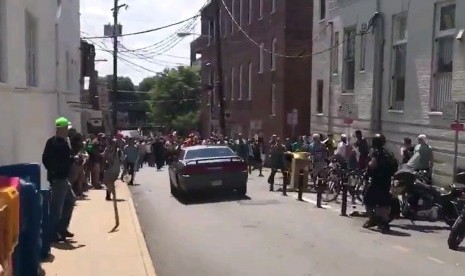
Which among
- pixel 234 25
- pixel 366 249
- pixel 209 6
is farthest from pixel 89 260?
pixel 209 6

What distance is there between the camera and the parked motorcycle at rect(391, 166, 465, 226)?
12.5 meters

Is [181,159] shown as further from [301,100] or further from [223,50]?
[223,50]

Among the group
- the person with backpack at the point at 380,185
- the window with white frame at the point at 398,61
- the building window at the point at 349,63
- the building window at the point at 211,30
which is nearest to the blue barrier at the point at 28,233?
the person with backpack at the point at 380,185

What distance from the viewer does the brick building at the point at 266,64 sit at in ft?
117

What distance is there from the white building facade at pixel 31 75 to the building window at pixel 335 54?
10338mm

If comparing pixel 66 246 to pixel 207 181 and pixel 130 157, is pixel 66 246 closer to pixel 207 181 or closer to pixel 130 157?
pixel 207 181

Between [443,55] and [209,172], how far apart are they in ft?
23.4

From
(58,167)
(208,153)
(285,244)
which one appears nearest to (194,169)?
(208,153)

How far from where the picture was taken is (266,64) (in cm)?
3916

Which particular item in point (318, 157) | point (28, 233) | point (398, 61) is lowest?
point (318, 157)

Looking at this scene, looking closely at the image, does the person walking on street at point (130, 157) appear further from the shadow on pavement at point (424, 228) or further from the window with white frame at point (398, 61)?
the shadow on pavement at point (424, 228)

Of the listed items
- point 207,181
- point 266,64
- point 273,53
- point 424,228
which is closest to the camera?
point 424,228

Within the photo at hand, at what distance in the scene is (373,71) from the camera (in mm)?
21891

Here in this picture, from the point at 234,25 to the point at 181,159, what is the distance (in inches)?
1143
